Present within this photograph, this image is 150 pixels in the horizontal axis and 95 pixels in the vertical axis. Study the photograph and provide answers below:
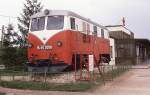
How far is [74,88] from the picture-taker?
58.2 feet

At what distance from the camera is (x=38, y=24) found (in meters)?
23.7

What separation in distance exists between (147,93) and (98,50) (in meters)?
13.0

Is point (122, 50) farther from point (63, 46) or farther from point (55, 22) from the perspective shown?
point (63, 46)

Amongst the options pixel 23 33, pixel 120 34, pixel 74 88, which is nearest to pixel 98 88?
pixel 74 88

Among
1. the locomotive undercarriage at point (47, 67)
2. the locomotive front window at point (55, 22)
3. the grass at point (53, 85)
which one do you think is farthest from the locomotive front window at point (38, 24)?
the grass at point (53, 85)

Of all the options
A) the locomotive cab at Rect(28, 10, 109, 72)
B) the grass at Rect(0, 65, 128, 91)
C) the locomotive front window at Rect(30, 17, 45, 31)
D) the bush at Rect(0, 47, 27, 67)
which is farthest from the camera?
the bush at Rect(0, 47, 27, 67)

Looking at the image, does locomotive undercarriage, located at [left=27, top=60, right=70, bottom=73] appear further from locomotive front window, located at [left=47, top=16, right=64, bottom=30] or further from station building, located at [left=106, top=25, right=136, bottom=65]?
station building, located at [left=106, top=25, right=136, bottom=65]

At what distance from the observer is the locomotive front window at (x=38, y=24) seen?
23484 millimetres

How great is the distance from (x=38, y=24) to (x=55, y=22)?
1110 millimetres

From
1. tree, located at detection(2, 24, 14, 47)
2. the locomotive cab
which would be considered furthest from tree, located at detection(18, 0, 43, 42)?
the locomotive cab

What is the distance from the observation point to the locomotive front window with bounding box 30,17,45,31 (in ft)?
77.0

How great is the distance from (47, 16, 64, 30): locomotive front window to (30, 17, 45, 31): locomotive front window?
39cm

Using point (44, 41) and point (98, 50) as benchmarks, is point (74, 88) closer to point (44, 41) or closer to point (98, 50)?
point (44, 41)

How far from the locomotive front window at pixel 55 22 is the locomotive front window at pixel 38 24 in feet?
1.27
